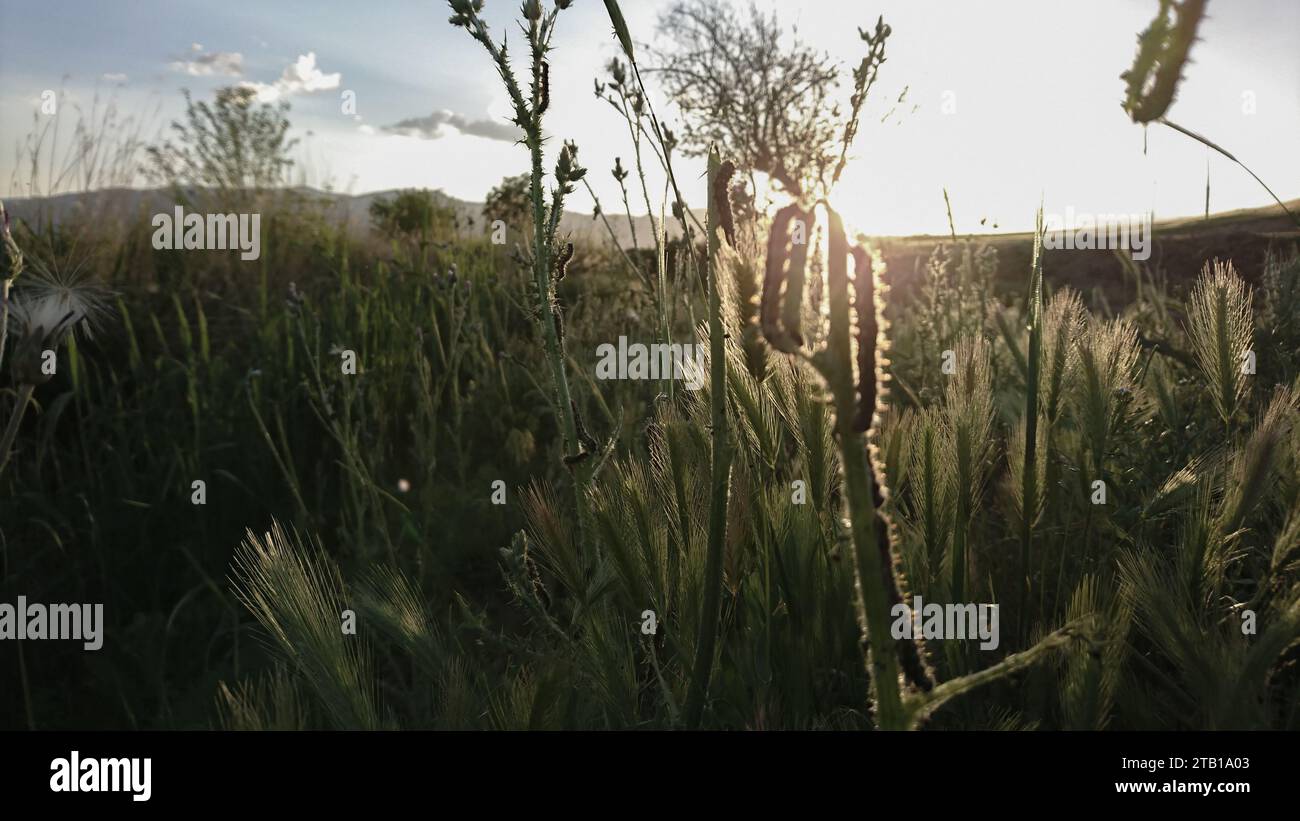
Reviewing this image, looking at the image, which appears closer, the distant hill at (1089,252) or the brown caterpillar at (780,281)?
the brown caterpillar at (780,281)

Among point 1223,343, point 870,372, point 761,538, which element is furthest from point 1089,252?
point 870,372

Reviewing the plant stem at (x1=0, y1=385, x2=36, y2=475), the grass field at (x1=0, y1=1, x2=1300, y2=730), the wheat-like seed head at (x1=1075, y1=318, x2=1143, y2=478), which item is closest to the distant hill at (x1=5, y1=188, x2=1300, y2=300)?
the grass field at (x1=0, y1=1, x2=1300, y2=730)

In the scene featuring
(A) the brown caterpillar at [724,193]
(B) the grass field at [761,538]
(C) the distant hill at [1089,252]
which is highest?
(C) the distant hill at [1089,252]

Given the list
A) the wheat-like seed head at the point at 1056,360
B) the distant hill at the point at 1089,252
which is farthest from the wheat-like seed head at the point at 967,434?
the distant hill at the point at 1089,252

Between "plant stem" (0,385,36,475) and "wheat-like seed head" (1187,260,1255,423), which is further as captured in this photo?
"wheat-like seed head" (1187,260,1255,423)

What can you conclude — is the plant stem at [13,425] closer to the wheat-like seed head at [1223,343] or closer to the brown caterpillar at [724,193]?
the brown caterpillar at [724,193]

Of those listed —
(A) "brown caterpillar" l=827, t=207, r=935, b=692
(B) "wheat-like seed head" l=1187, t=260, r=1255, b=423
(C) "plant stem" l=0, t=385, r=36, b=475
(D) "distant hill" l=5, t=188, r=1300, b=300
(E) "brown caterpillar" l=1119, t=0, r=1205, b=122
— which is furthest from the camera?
(D) "distant hill" l=5, t=188, r=1300, b=300

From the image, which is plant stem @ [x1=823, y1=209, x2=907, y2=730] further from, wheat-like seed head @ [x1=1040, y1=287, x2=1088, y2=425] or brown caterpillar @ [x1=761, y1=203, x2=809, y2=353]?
wheat-like seed head @ [x1=1040, y1=287, x2=1088, y2=425]

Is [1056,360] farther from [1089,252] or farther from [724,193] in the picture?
[1089,252]

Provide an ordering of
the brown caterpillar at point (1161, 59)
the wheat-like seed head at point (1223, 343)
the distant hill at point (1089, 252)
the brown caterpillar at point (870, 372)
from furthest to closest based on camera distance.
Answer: the distant hill at point (1089, 252), the wheat-like seed head at point (1223, 343), the brown caterpillar at point (1161, 59), the brown caterpillar at point (870, 372)
